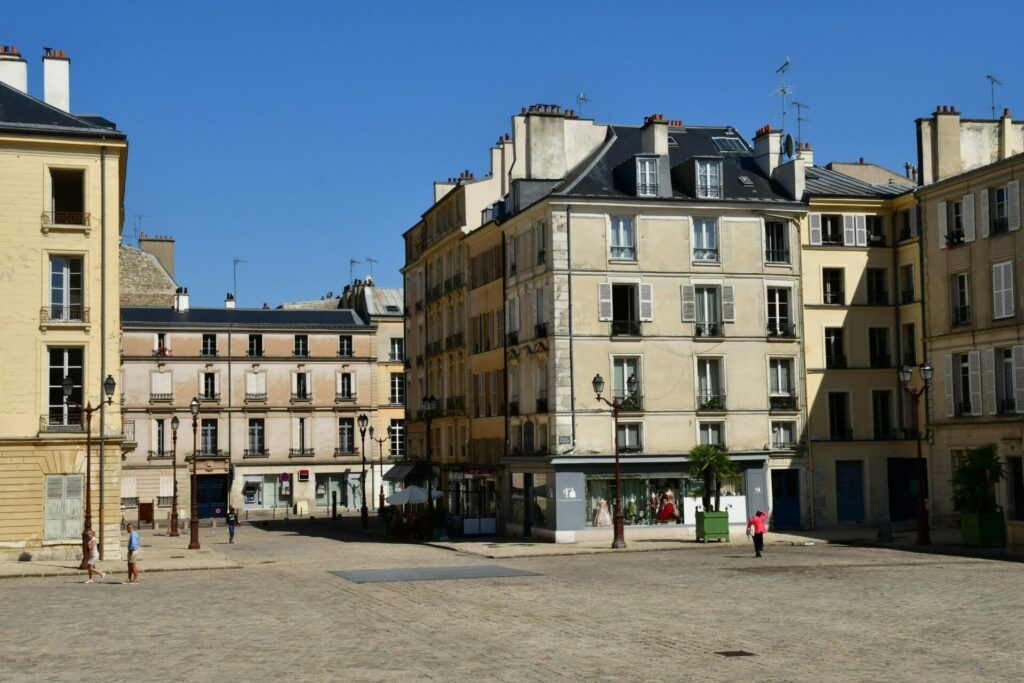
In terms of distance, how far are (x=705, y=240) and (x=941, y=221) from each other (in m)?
8.29

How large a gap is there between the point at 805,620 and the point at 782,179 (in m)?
30.7

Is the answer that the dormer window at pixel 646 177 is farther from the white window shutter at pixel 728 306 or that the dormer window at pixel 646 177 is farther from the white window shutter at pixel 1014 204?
the white window shutter at pixel 1014 204

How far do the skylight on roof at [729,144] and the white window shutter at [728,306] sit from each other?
24.1ft

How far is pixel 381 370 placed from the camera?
8250 cm

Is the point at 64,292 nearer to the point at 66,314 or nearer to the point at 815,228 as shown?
the point at 66,314

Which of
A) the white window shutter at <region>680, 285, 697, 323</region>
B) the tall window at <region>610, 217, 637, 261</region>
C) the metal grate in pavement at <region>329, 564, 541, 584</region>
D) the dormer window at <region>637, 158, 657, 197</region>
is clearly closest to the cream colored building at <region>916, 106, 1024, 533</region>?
the white window shutter at <region>680, 285, 697, 323</region>

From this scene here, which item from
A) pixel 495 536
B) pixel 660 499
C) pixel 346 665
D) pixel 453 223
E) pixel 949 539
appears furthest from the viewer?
pixel 453 223

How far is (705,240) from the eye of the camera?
4653cm

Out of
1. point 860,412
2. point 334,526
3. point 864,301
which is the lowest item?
point 334,526

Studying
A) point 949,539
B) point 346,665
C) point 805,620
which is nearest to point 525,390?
point 949,539

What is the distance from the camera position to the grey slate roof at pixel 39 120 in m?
37.7

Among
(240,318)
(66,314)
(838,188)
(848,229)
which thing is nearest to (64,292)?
(66,314)

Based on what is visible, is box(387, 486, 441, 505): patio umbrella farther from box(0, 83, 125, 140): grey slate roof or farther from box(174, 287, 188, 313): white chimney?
box(174, 287, 188, 313): white chimney

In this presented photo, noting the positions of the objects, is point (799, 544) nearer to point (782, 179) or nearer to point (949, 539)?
point (949, 539)
